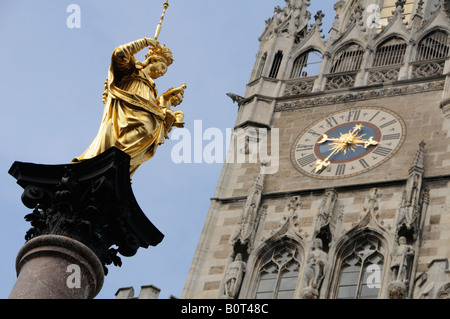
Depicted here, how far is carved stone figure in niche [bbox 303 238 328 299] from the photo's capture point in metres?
28.4

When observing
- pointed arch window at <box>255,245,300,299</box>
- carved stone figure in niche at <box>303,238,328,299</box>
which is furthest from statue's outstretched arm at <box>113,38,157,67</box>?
pointed arch window at <box>255,245,300,299</box>

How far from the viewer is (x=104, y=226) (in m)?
17.5

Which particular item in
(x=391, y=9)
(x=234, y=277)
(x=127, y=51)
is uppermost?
(x=391, y=9)

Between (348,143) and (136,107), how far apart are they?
14.5 meters

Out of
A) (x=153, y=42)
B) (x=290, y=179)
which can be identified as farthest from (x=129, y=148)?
(x=290, y=179)

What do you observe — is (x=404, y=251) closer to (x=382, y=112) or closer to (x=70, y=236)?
(x=382, y=112)

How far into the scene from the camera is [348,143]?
108 feet

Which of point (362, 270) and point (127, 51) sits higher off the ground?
point (362, 270)

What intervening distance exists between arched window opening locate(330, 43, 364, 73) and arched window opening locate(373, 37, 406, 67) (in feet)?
1.78

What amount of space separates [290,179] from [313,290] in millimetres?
4682

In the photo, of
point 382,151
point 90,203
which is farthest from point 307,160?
point 90,203

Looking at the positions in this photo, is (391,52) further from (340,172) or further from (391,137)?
(340,172)

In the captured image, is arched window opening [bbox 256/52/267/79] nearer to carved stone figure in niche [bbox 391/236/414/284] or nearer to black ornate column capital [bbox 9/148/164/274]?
carved stone figure in niche [bbox 391/236/414/284]

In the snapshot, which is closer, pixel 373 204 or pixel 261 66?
pixel 373 204
